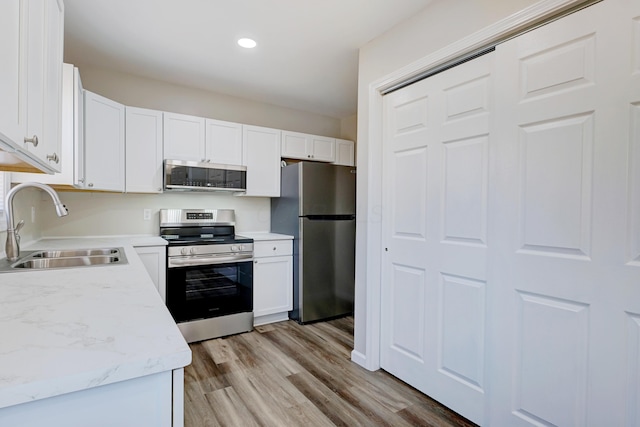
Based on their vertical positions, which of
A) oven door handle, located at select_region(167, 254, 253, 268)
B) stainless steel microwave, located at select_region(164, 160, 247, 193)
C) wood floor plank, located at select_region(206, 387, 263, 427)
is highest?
stainless steel microwave, located at select_region(164, 160, 247, 193)

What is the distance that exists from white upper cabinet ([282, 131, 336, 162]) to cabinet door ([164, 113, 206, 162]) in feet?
2.96

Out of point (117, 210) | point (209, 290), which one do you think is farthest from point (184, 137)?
point (209, 290)

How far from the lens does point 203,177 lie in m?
3.12

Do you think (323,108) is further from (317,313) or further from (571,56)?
(571,56)

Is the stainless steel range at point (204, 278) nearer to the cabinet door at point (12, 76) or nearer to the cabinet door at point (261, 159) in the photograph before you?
the cabinet door at point (261, 159)

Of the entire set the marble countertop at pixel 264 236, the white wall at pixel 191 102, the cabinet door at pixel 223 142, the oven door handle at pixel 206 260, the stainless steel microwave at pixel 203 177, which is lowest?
the oven door handle at pixel 206 260

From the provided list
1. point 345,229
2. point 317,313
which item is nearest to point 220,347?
point 317,313

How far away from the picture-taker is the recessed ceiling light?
2457 mm

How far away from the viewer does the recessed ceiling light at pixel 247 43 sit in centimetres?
246

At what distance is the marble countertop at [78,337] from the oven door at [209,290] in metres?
1.56

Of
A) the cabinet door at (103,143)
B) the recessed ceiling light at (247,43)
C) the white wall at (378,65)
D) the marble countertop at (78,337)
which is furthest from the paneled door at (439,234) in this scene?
the cabinet door at (103,143)

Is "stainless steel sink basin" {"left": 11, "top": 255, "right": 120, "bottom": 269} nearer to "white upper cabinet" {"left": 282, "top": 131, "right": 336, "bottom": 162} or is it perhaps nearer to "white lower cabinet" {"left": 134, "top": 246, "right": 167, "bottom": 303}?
"white lower cabinet" {"left": 134, "top": 246, "right": 167, "bottom": 303}

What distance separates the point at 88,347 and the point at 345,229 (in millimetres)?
2966

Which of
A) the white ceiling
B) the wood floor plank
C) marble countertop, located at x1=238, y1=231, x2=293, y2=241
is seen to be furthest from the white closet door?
marble countertop, located at x1=238, y1=231, x2=293, y2=241
